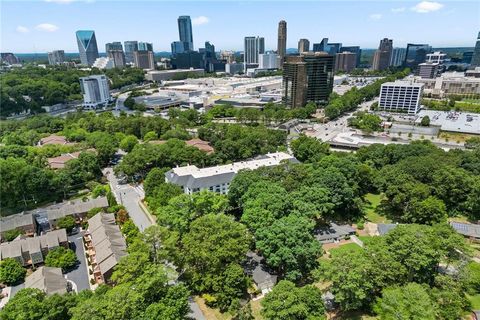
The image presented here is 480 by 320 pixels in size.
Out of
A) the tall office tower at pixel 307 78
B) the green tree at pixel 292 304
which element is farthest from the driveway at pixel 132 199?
the tall office tower at pixel 307 78

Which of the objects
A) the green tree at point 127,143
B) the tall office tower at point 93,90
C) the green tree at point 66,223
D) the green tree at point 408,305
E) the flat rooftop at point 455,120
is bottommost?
the green tree at point 66,223

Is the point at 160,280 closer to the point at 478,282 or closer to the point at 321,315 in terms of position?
the point at 321,315

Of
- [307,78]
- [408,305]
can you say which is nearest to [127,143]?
[408,305]

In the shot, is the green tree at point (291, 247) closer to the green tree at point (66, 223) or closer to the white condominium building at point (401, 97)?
the green tree at point (66, 223)

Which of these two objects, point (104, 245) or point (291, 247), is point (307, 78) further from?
point (104, 245)

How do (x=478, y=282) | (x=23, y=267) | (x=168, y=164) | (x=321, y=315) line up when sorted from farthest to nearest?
(x=168, y=164), (x=23, y=267), (x=478, y=282), (x=321, y=315)

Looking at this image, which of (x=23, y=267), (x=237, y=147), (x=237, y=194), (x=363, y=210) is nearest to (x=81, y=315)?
(x=23, y=267)
